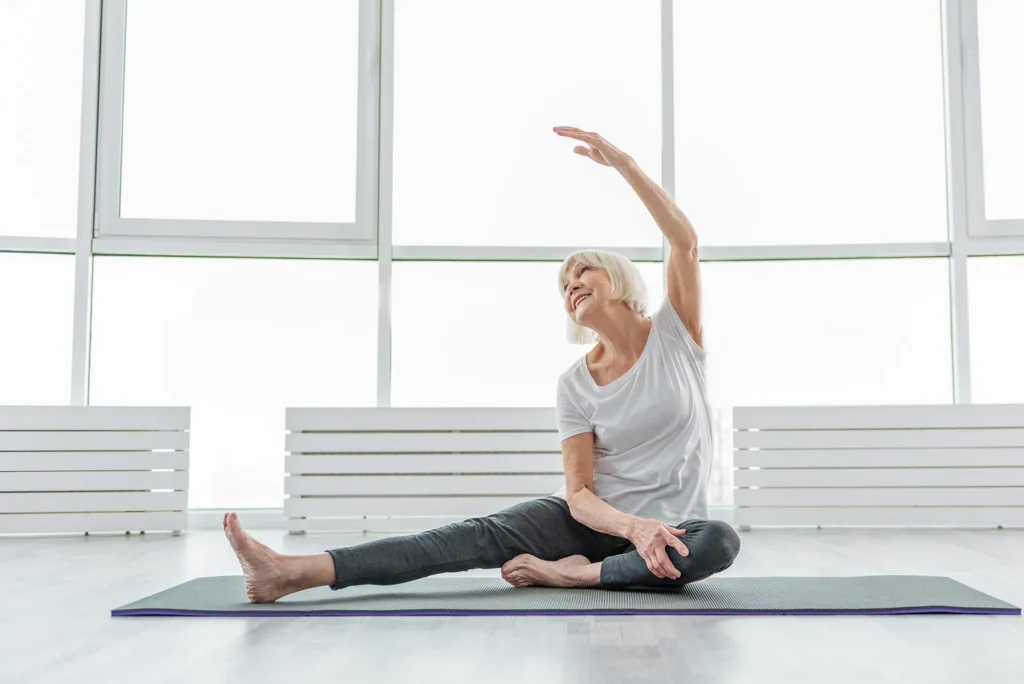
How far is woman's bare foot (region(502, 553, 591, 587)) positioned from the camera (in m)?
2.12

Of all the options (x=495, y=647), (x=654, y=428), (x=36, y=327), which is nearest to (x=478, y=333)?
(x=36, y=327)

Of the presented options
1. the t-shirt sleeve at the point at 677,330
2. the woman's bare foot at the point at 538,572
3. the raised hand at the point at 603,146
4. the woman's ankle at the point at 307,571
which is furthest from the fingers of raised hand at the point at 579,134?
the woman's ankle at the point at 307,571

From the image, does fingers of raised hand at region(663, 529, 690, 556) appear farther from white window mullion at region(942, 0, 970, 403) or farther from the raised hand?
white window mullion at region(942, 0, 970, 403)

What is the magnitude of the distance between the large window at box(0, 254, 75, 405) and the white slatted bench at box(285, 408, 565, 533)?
1074 mm

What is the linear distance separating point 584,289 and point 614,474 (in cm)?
44

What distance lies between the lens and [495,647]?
1.53m

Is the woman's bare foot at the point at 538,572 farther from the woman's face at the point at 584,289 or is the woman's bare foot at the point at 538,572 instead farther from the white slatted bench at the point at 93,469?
the white slatted bench at the point at 93,469

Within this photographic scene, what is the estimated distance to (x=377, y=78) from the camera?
438cm

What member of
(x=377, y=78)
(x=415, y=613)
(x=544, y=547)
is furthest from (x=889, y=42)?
(x=415, y=613)

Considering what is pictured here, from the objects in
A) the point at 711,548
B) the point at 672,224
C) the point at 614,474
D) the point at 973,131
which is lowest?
A: the point at 711,548

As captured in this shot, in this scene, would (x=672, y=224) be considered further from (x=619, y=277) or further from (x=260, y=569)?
(x=260, y=569)

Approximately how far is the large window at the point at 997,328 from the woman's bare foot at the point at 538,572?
9.35 ft

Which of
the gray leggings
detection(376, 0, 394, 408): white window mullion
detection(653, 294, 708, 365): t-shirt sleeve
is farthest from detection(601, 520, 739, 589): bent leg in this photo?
detection(376, 0, 394, 408): white window mullion

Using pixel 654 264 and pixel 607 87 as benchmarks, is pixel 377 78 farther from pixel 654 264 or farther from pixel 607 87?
pixel 654 264
